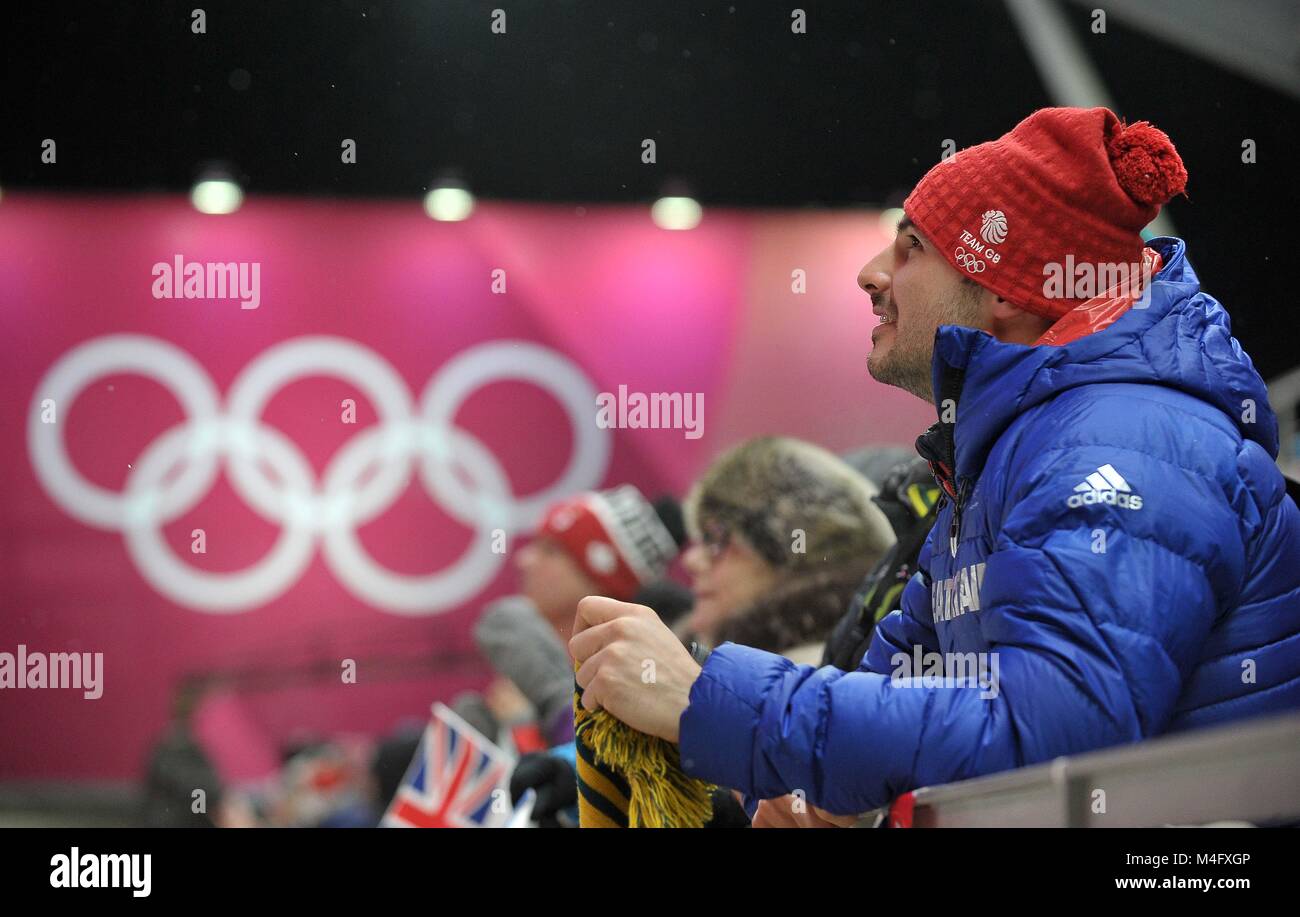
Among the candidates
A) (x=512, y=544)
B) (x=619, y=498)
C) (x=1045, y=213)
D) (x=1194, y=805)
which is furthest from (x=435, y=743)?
(x=1194, y=805)

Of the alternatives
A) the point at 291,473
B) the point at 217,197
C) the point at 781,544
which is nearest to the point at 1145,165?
the point at 781,544

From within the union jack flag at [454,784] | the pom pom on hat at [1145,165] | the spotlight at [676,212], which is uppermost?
the spotlight at [676,212]

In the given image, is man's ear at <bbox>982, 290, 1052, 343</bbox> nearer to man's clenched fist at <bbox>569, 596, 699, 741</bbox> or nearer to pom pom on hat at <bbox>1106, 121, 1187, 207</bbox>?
pom pom on hat at <bbox>1106, 121, 1187, 207</bbox>

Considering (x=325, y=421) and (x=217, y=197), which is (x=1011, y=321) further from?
(x=217, y=197)

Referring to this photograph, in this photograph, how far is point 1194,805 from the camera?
96 cm

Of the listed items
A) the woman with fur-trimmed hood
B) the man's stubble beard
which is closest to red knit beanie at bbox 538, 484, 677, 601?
the woman with fur-trimmed hood

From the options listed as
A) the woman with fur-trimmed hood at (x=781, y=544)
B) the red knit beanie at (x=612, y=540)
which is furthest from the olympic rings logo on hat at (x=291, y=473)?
the woman with fur-trimmed hood at (x=781, y=544)

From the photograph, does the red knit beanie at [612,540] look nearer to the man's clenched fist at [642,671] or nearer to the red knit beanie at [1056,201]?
the red knit beanie at [1056,201]

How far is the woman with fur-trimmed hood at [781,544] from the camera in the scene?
2.59 metres

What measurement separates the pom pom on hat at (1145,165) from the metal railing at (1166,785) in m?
0.63

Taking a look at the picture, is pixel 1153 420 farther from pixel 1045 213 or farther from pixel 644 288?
pixel 644 288

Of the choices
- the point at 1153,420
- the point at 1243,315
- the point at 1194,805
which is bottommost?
the point at 1194,805

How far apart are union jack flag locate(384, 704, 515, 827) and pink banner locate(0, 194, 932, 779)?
196 centimetres

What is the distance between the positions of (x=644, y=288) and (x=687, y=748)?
14.8 feet
